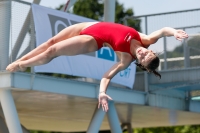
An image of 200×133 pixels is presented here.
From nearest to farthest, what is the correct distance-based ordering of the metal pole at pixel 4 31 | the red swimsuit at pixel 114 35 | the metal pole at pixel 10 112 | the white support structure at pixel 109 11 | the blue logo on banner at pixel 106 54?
the red swimsuit at pixel 114 35
the metal pole at pixel 4 31
the metal pole at pixel 10 112
the blue logo on banner at pixel 106 54
the white support structure at pixel 109 11

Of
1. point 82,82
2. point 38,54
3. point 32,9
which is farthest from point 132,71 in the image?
point 38,54

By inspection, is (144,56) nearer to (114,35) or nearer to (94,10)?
(114,35)

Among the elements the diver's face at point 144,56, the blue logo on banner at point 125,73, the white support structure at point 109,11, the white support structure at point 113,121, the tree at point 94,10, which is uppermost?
the tree at point 94,10

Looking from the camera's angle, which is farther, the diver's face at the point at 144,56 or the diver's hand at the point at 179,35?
the diver's face at the point at 144,56

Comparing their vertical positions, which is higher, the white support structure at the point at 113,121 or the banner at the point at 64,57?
the banner at the point at 64,57

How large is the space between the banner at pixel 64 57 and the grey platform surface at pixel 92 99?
337 mm

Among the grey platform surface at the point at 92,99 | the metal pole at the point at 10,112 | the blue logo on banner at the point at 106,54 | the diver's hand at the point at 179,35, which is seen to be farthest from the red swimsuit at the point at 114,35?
the blue logo on banner at the point at 106,54

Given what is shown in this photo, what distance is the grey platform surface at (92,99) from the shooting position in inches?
642

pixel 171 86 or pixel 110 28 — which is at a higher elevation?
pixel 110 28

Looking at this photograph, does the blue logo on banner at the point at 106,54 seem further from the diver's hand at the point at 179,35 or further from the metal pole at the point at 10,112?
the diver's hand at the point at 179,35

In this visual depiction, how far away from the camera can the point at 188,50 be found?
65.2 ft

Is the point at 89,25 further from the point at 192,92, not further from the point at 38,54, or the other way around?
the point at 192,92

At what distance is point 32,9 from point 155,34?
22.3ft

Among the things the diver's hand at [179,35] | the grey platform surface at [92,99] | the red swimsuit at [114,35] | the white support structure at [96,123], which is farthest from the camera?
the white support structure at [96,123]
